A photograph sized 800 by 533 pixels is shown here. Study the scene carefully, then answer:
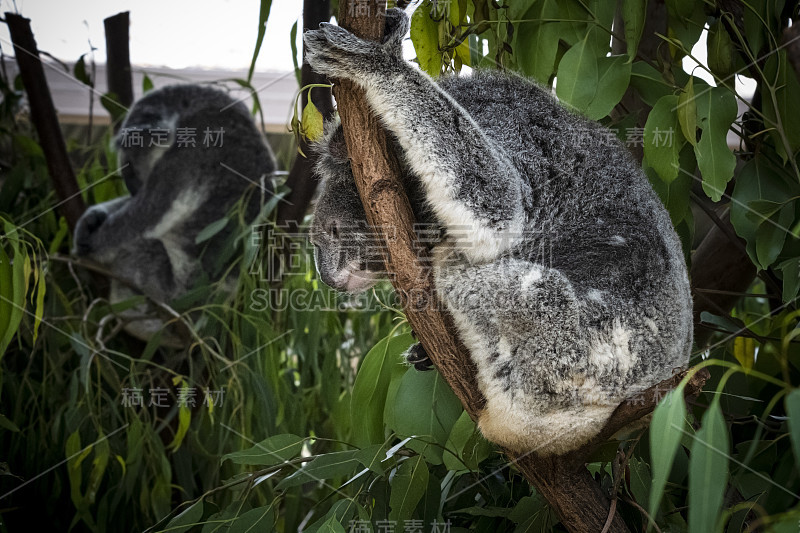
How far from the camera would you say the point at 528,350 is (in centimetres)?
161

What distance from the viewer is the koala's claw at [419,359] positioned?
1.84 metres

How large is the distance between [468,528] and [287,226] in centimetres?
141

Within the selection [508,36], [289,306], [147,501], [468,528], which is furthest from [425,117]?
[147,501]

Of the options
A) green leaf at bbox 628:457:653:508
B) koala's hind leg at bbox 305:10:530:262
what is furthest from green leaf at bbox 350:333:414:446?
green leaf at bbox 628:457:653:508

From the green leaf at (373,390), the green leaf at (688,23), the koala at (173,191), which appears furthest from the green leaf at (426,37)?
the koala at (173,191)

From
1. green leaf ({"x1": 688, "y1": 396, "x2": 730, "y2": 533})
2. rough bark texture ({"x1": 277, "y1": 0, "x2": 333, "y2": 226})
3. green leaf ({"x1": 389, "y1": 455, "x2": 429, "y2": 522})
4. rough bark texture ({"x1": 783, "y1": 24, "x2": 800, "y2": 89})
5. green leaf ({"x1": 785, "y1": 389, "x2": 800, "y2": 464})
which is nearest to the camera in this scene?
green leaf ({"x1": 785, "y1": 389, "x2": 800, "y2": 464})

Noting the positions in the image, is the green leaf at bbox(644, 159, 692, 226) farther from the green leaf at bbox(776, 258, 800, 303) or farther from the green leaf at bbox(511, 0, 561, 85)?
the green leaf at bbox(511, 0, 561, 85)

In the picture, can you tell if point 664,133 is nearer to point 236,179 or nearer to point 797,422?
point 797,422

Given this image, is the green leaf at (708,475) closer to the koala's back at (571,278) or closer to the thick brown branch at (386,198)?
the koala's back at (571,278)

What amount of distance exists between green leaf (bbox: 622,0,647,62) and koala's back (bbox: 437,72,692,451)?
26cm

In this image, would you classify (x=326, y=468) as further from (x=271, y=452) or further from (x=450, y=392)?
(x=450, y=392)

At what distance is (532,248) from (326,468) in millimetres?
751

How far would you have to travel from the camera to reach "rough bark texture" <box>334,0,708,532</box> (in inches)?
59.3

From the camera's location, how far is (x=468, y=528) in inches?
84.0
